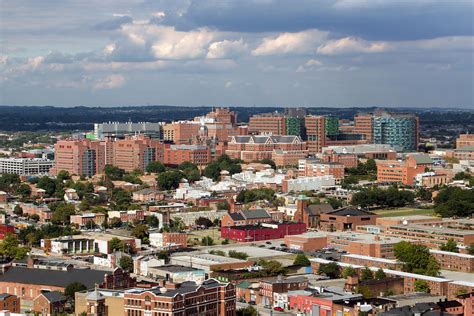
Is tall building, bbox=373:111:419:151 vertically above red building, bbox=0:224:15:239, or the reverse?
tall building, bbox=373:111:419:151

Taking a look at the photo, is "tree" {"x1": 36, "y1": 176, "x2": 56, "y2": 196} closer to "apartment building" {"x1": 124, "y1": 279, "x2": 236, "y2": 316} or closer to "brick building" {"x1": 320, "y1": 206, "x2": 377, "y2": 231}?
"brick building" {"x1": 320, "y1": 206, "x2": 377, "y2": 231}

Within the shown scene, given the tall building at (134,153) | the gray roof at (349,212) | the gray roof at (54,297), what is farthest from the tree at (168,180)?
the gray roof at (54,297)

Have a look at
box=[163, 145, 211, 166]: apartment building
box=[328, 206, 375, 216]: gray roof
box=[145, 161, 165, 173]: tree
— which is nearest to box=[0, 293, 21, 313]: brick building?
box=[328, 206, 375, 216]: gray roof

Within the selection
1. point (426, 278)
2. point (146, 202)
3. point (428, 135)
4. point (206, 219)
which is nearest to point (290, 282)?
point (426, 278)

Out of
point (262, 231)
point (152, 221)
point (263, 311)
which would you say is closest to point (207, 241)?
point (262, 231)

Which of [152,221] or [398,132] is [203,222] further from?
[398,132]

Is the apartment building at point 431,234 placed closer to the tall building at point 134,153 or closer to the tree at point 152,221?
the tree at point 152,221

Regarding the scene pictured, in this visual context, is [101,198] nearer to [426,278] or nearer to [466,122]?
[426,278]
